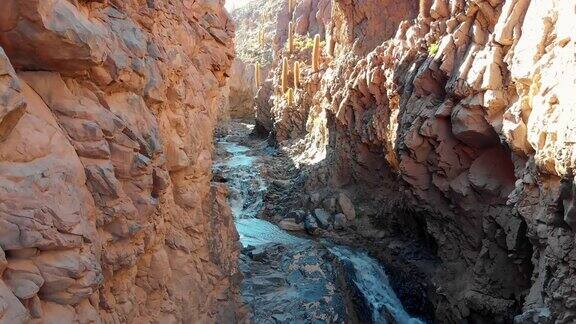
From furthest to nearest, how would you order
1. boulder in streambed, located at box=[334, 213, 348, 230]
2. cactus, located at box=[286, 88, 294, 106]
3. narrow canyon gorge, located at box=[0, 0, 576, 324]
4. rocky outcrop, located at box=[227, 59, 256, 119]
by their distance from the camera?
rocky outcrop, located at box=[227, 59, 256, 119]
cactus, located at box=[286, 88, 294, 106]
boulder in streambed, located at box=[334, 213, 348, 230]
narrow canyon gorge, located at box=[0, 0, 576, 324]

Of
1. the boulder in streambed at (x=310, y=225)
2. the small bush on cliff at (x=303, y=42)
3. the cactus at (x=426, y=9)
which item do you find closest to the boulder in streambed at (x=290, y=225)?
the boulder in streambed at (x=310, y=225)

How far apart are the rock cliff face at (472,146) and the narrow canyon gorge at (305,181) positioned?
58 millimetres

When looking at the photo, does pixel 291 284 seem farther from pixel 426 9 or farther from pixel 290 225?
pixel 426 9

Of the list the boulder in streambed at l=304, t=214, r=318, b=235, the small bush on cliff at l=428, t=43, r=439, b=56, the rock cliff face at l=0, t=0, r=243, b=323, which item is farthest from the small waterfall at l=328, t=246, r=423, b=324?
the small bush on cliff at l=428, t=43, r=439, b=56

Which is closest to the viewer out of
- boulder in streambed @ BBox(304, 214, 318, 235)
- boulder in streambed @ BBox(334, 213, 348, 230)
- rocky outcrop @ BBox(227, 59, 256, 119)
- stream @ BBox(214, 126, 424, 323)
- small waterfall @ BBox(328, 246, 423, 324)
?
stream @ BBox(214, 126, 424, 323)

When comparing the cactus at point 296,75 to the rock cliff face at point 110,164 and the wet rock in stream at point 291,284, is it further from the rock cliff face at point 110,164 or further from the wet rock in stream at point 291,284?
the rock cliff face at point 110,164

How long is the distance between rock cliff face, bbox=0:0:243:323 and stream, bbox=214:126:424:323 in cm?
244

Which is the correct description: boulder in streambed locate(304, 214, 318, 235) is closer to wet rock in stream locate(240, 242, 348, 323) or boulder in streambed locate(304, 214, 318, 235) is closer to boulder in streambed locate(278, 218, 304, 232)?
boulder in streambed locate(278, 218, 304, 232)

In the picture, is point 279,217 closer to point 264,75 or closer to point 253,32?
point 264,75

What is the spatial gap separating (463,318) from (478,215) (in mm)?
2930

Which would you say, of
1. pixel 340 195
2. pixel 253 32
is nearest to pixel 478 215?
pixel 340 195

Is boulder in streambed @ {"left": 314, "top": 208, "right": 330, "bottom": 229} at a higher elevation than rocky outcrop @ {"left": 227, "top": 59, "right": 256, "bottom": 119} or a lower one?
lower

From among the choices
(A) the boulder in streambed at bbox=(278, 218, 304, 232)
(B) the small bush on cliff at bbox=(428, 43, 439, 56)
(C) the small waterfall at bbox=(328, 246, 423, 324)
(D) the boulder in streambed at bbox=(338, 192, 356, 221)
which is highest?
(B) the small bush on cliff at bbox=(428, 43, 439, 56)

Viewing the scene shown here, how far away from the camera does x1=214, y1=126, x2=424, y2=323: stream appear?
13.2m
